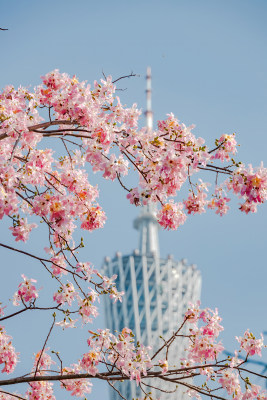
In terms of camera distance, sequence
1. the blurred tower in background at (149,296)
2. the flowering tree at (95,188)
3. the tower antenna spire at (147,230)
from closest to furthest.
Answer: the flowering tree at (95,188), the blurred tower in background at (149,296), the tower antenna spire at (147,230)

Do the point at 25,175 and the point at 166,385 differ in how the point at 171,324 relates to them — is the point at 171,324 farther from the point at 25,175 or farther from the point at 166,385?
the point at 25,175

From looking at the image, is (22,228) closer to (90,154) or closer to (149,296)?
(90,154)

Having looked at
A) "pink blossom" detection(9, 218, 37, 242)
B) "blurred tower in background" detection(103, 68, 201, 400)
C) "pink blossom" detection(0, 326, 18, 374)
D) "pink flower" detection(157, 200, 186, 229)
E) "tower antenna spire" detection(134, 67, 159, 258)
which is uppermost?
"tower antenna spire" detection(134, 67, 159, 258)

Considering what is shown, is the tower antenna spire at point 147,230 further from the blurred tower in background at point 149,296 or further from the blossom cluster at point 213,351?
the blossom cluster at point 213,351

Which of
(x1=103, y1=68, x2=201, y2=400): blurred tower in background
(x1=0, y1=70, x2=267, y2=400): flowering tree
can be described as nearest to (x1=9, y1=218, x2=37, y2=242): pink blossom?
(x1=0, y1=70, x2=267, y2=400): flowering tree

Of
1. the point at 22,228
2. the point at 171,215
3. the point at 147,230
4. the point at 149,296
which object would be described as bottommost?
the point at 22,228

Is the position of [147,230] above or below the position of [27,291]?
above

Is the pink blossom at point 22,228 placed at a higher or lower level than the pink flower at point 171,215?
lower

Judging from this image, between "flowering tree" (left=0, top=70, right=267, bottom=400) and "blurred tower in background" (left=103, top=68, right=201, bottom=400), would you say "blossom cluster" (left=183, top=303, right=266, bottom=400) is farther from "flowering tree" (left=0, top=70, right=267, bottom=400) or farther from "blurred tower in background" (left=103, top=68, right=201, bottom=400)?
"blurred tower in background" (left=103, top=68, right=201, bottom=400)

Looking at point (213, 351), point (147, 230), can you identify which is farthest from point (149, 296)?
point (213, 351)

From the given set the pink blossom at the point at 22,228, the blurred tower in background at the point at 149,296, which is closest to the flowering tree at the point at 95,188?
the pink blossom at the point at 22,228

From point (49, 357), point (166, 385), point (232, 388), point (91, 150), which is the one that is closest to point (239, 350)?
point (232, 388)

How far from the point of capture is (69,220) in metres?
4.43

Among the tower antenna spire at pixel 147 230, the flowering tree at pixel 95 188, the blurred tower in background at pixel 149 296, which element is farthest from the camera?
the tower antenna spire at pixel 147 230
